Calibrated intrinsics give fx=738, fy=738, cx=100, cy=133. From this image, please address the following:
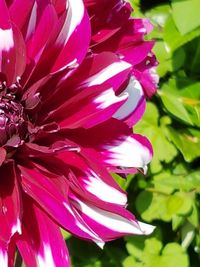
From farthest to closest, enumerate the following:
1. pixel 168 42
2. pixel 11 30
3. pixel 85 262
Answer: pixel 85 262 → pixel 168 42 → pixel 11 30

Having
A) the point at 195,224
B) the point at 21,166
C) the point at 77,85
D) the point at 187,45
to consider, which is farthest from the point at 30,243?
the point at 187,45

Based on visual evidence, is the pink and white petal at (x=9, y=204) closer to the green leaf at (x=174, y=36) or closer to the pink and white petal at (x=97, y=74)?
the pink and white petal at (x=97, y=74)

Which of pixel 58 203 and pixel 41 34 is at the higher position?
pixel 41 34

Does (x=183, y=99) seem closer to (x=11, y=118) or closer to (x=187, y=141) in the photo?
(x=187, y=141)

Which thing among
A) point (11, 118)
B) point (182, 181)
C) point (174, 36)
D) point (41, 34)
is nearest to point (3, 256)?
point (11, 118)

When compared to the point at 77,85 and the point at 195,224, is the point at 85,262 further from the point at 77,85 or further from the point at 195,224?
the point at 77,85

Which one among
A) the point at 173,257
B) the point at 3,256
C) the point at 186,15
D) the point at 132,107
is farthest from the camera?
the point at 173,257

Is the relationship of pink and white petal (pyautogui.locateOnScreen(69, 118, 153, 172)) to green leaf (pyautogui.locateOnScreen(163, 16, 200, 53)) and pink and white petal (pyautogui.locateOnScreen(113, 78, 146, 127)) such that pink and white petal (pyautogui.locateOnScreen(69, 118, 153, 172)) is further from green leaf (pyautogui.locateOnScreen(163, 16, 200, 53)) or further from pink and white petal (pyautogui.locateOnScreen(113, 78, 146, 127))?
green leaf (pyautogui.locateOnScreen(163, 16, 200, 53))
